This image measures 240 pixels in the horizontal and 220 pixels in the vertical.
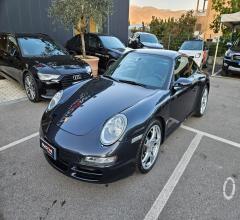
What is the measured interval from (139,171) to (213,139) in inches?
73.0

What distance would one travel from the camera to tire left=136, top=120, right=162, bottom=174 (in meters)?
2.80

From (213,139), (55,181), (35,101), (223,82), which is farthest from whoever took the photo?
(223,82)

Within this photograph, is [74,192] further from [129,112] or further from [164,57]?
[164,57]

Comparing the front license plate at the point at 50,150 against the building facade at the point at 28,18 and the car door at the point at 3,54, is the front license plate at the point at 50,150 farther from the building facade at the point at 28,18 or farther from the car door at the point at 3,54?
the building facade at the point at 28,18

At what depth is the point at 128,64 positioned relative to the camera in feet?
12.9

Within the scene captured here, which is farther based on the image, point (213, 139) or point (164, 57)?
point (213, 139)

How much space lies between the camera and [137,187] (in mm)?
2824

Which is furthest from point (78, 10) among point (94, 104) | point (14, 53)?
point (94, 104)

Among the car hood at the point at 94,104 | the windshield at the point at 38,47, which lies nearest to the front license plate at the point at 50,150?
the car hood at the point at 94,104

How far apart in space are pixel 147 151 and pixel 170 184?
1.57 ft

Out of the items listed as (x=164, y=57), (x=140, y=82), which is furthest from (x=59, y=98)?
(x=164, y=57)

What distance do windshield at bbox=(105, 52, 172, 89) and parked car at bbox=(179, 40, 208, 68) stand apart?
779cm

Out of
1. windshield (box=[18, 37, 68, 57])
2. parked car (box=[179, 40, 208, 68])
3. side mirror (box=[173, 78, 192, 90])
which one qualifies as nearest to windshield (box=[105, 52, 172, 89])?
side mirror (box=[173, 78, 192, 90])

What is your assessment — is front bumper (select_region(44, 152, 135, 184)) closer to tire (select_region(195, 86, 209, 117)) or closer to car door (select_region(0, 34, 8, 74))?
tire (select_region(195, 86, 209, 117))
